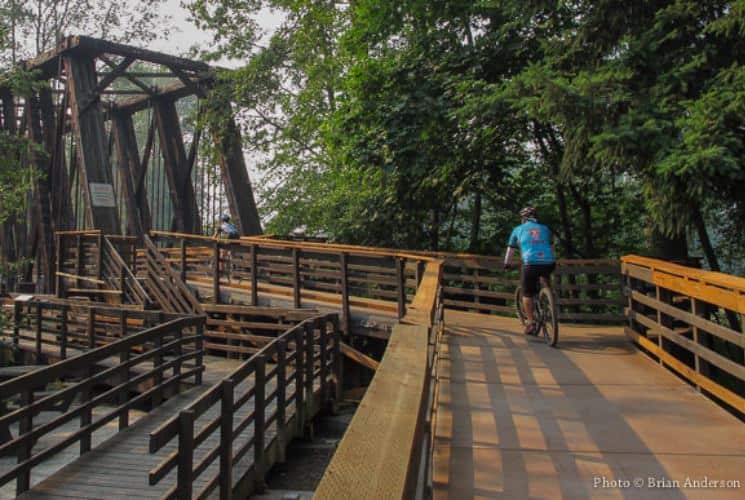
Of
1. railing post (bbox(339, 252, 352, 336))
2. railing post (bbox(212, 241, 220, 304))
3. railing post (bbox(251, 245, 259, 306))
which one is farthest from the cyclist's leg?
railing post (bbox(212, 241, 220, 304))

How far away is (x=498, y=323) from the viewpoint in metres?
9.30

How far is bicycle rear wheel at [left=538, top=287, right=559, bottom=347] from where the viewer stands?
724 cm

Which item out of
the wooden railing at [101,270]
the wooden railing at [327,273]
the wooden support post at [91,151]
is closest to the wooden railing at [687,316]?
the wooden railing at [327,273]

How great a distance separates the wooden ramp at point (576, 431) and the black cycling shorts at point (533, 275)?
108 centimetres

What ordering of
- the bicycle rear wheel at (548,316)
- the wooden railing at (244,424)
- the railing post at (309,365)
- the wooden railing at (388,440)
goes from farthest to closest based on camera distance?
the railing post at (309,365) → the bicycle rear wheel at (548,316) → the wooden railing at (244,424) → the wooden railing at (388,440)

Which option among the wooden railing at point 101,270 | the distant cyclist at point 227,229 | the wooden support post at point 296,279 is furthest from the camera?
the distant cyclist at point 227,229

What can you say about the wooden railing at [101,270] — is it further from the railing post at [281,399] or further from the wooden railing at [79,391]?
the railing post at [281,399]

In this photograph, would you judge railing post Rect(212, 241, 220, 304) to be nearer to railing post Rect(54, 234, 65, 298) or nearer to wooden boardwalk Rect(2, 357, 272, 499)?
wooden boardwalk Rect(2, 357, 272, 499)

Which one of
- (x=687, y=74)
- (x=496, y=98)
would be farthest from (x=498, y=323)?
(x=687, y=74)

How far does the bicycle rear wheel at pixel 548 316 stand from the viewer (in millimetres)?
7242

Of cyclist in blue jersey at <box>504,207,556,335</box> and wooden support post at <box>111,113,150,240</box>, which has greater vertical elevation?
wooden support post at <box>111,113,150,240</box>

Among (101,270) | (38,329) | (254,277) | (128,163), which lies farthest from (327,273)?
(128,163)

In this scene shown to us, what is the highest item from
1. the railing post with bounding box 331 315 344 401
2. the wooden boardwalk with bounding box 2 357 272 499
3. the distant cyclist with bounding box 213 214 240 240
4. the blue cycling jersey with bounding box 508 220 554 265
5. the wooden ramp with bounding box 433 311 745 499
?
the distant cyclist with bounding box 213 214 240 240

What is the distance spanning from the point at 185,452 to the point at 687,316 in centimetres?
427
